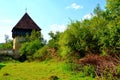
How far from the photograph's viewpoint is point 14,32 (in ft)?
212

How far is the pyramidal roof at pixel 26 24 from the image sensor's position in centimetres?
6488

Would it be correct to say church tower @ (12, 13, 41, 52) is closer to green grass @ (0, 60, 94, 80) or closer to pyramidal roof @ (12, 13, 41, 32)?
pyramidal roof @ (12, 13, 41, 32)

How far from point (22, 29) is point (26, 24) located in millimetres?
1600

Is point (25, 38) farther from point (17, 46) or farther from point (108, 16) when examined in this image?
point (108, 16)

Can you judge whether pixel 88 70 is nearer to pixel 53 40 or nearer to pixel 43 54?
pixel 43 54

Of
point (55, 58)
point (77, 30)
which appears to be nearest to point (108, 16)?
point (77, 30)

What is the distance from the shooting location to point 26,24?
2586 inches

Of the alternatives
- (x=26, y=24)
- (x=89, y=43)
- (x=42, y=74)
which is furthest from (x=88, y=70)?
(x=26, y=24)

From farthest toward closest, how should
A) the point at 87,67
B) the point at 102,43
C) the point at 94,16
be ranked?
the point at 94,16 < the point at 102,43 < the point at 87,67

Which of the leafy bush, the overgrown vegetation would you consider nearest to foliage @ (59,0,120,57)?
the overgrown vegetation

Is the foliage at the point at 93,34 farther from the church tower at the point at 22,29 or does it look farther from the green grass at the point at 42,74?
the church tower at the point at 22,29

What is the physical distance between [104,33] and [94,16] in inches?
202

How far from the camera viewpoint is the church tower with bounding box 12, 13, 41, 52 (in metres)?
62.7

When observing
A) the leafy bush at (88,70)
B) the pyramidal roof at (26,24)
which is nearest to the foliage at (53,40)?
the pyramidal roof at (26,24)
